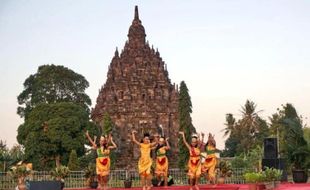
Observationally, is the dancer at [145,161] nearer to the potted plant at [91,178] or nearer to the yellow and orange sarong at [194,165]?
the yellow and orange sarong at [194,165]

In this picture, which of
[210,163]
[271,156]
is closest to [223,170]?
[271,156]

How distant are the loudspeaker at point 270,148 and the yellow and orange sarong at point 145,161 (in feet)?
27.3

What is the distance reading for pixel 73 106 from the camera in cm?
5206

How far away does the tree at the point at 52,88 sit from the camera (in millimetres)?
58656

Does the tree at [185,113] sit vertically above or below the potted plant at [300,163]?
above

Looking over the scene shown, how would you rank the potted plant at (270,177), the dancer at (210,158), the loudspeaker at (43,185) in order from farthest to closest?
the dancer at (210,158) → the potted plant at (270,177) → the loudspeaker at (43,185)

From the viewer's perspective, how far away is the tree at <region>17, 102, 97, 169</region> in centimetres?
4922

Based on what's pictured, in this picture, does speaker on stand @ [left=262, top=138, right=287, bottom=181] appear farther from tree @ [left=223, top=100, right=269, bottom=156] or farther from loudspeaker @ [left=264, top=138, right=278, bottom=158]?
tree @ [left=223, top=100, right=269, bottom=156]

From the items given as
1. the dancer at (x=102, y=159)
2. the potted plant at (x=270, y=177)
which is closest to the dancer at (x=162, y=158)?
the dancer at (x=102, y=159)

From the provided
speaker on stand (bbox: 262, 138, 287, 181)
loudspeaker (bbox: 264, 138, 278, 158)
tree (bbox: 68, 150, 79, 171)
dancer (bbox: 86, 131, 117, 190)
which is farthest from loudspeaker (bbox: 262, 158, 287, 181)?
tree (bbox: 68, 150, 79, 171)

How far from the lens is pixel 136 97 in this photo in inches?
2512

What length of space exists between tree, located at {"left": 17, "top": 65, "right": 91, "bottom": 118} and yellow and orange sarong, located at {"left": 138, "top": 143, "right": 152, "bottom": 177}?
43.3 m

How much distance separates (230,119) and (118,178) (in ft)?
134

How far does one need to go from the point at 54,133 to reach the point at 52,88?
10885 mm
